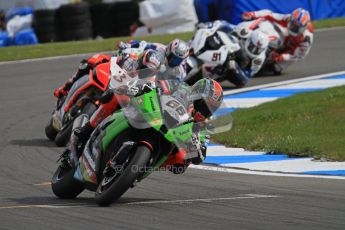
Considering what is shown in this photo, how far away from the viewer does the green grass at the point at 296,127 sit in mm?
11352

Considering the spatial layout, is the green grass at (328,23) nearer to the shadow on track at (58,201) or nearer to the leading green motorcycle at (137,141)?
the shadow on track at (58,201)

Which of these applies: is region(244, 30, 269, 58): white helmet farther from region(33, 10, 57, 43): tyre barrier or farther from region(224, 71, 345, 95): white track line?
region(33, 10, 57, 43): tyre barrier

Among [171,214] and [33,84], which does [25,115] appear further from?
[171,214]

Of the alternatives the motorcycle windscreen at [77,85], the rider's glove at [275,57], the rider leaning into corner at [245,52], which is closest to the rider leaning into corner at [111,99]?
the motorcycle windscreen at [77,85]

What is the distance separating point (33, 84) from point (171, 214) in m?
10.8

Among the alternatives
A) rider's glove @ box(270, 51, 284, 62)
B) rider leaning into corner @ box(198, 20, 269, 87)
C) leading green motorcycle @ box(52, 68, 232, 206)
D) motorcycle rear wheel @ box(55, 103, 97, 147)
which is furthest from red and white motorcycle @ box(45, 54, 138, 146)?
rider's glove @ box(270, 51, 284, 62)

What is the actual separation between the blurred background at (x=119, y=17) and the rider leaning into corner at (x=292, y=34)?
5.22 m

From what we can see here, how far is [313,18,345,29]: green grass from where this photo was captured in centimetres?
2418

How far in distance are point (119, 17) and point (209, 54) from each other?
35.9 ft

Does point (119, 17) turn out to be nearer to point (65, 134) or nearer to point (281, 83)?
point (281, 83)

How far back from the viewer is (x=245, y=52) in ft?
56.7

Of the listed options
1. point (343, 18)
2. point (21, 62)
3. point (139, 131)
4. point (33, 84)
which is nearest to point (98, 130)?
point (139, 131)

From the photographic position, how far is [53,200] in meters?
8.52

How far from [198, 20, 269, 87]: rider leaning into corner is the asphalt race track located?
192 inches
